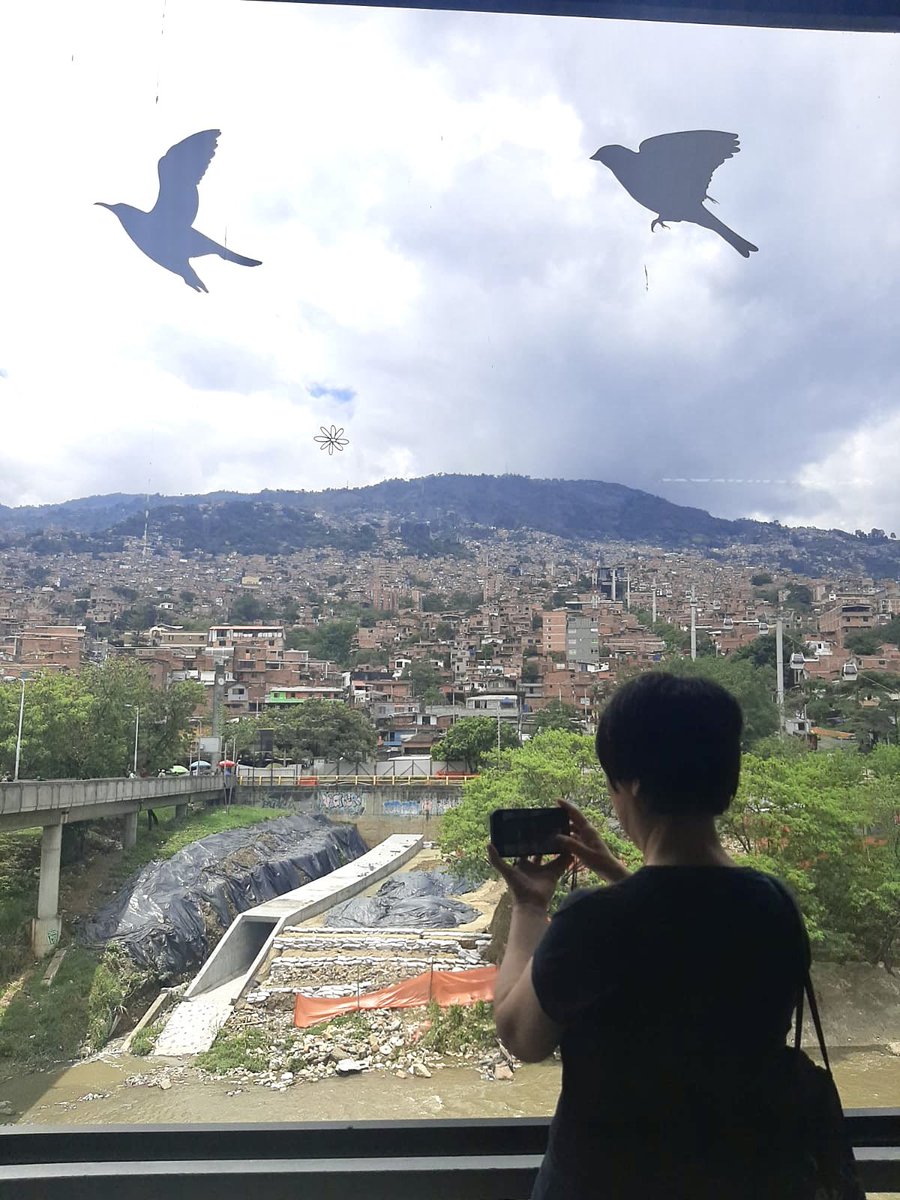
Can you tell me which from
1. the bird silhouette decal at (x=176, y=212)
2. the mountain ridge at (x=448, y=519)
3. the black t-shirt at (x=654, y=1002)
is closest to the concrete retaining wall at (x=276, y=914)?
the mountain ridge at (x=448, y=519)

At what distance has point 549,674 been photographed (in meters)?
1.79

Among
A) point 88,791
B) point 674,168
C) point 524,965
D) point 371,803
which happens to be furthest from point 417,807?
point 674,168

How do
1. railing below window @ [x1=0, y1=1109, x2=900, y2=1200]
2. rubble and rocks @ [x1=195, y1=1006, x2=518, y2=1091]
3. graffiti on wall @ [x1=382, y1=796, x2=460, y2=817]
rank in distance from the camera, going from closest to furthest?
railing below window @ [x1=0, y1=1109, x2=900, y2=1200], rubble and rocks @ [x1=195, y1=1006, x2=518, y2=1091], graffiti on wall @ [x1=382, y1=796, x2=460, y2=817]

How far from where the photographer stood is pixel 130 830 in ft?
6.25

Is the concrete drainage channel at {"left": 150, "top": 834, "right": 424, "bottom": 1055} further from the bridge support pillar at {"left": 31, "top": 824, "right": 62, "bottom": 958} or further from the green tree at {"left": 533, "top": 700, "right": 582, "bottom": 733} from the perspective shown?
the green tree at {"left": 533, "top": 700, "right": 582, "bottom": 733}

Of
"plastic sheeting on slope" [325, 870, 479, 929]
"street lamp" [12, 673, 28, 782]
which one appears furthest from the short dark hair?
"street lamp" [12, 673, 28, 782]

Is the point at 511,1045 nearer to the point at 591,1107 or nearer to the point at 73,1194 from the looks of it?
the point at 591,1107

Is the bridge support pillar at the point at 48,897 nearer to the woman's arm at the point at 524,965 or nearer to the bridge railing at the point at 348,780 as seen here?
the bridge railing at the point at 348,780

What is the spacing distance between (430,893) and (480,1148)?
0.91 meters

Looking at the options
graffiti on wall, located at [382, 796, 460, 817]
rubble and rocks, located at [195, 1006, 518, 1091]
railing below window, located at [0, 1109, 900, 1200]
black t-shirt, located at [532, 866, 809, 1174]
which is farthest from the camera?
graffiti on wall, located at [382, 796, 460, 817]

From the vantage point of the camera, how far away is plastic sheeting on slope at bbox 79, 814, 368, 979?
72.8 inches

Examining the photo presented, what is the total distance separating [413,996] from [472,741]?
59 cm

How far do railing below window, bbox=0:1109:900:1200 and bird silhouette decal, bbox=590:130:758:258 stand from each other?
1678 millimetres

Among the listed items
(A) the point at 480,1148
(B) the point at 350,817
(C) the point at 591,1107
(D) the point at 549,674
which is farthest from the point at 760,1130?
(B) the point at 350,817
